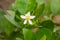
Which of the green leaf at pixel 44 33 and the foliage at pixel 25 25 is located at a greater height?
the foliage at pixel 25 25

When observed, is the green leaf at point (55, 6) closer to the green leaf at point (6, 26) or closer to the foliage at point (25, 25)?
the foliage at point (25, 25)

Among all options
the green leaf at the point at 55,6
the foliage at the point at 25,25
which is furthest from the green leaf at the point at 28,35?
the green leaf at the point at 55,6

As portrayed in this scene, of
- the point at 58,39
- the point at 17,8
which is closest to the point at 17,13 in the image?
the point at 17,8

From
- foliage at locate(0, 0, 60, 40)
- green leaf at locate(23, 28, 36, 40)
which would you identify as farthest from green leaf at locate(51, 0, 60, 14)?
green leaf at locate(23, 28, 36, 40)

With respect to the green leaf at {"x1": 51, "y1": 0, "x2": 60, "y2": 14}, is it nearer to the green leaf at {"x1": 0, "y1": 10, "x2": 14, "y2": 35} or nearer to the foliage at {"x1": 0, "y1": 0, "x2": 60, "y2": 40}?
the foliage at {"x1": 0, "y1": 0, "x2": 60, "y2": 40}

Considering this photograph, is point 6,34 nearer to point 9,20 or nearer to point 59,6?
point 9,20
